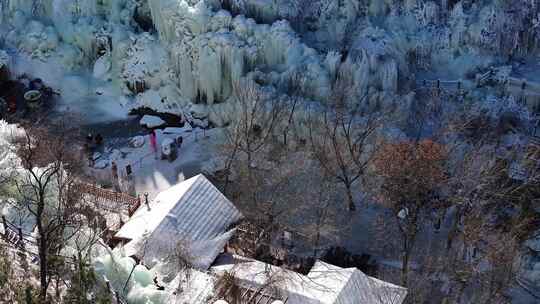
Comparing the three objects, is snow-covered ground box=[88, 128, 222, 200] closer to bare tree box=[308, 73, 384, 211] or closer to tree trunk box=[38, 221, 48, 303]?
bare tree box=[308, 73, 384, 211]

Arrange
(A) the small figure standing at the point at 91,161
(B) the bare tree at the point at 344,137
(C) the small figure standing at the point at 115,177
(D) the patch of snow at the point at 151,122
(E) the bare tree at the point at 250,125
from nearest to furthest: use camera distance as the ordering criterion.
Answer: (B) the bare tree at the point at 344,137, (E) the bare tree at the point at 250,125, (C) the small figure standing at the point at 115,177, (A) the small figure standing at the point at 91,161, (D) the patch of snow at the point at 151,122

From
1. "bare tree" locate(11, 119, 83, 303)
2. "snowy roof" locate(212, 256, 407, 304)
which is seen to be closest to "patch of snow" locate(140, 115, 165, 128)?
"bare tree" locate(11, 119, 83, 303)

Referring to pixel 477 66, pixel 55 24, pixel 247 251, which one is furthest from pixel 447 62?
pixel 55 24

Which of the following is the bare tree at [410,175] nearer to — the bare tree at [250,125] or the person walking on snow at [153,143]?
the bare tree at [250,125]

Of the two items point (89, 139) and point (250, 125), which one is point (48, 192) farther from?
point (89, 139)

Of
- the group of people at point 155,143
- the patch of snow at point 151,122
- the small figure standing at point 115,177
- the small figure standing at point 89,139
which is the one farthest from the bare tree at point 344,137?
the small figure standing at point 89,139

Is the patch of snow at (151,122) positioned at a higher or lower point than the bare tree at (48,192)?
lower
